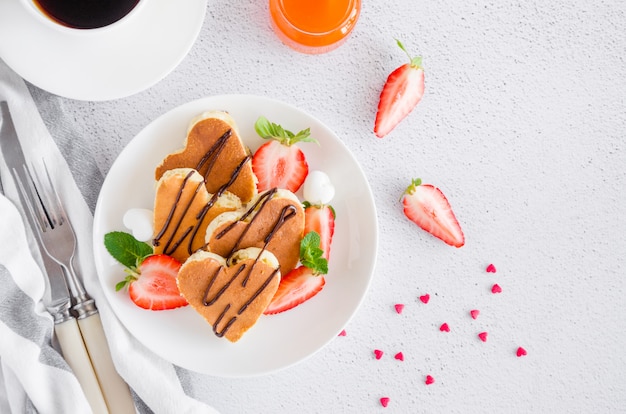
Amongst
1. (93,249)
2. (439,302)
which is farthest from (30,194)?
(439,302)

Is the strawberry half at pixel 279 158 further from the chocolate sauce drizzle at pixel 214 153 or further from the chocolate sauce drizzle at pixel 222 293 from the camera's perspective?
the chocolate sauce drizzle at pixel 222 293

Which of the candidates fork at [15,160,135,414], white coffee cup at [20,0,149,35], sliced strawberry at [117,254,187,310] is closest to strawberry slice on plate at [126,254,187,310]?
sliced strawberry at [117,254,187,310]

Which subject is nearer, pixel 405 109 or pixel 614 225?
pixel 405 109

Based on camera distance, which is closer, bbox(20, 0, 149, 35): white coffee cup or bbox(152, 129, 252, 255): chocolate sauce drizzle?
bbox(20, 0, 149, 35): white coffee cup

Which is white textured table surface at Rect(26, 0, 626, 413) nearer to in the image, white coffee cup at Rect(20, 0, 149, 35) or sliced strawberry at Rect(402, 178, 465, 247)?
sliced strawberry at Rect(402, 178, 465, 247)

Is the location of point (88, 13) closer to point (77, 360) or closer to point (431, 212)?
point (77, 360)

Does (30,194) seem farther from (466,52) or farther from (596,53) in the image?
(596,53)
